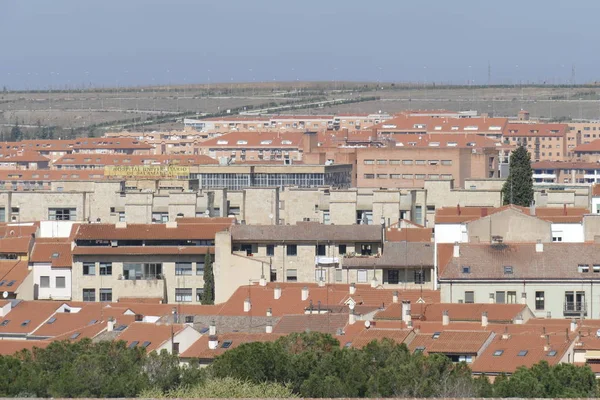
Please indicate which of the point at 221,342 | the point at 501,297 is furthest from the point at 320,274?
the point at 221,342

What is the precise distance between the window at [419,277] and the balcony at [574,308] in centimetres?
632

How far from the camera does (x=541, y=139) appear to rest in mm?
182250

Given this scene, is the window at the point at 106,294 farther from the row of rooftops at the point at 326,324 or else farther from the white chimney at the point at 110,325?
the white chimney at the point at 110,325

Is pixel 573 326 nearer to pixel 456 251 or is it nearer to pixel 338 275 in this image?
pixel 456 251

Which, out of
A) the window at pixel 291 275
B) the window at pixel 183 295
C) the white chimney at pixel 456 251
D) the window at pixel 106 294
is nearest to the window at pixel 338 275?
the window at pixel 291 275

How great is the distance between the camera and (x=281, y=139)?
17388cm

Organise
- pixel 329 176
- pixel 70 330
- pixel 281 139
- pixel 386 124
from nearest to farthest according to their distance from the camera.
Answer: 1. pixel 70 330
2. pixel 329 176
3. pixel 281 139
4. pixel 386 124

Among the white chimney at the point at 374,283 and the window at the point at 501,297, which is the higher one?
the window at the point at 501,297

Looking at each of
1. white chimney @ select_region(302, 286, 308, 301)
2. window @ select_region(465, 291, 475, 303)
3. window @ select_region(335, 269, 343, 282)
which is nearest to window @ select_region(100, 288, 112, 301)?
window @ select_region(335, 269, 343, 282)

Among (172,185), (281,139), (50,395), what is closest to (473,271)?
(50,395)

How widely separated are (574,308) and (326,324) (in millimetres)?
8026

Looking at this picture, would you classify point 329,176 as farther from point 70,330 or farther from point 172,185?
point 70,330

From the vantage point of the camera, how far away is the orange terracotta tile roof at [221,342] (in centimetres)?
4816

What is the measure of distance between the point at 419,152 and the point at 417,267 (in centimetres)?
6170
